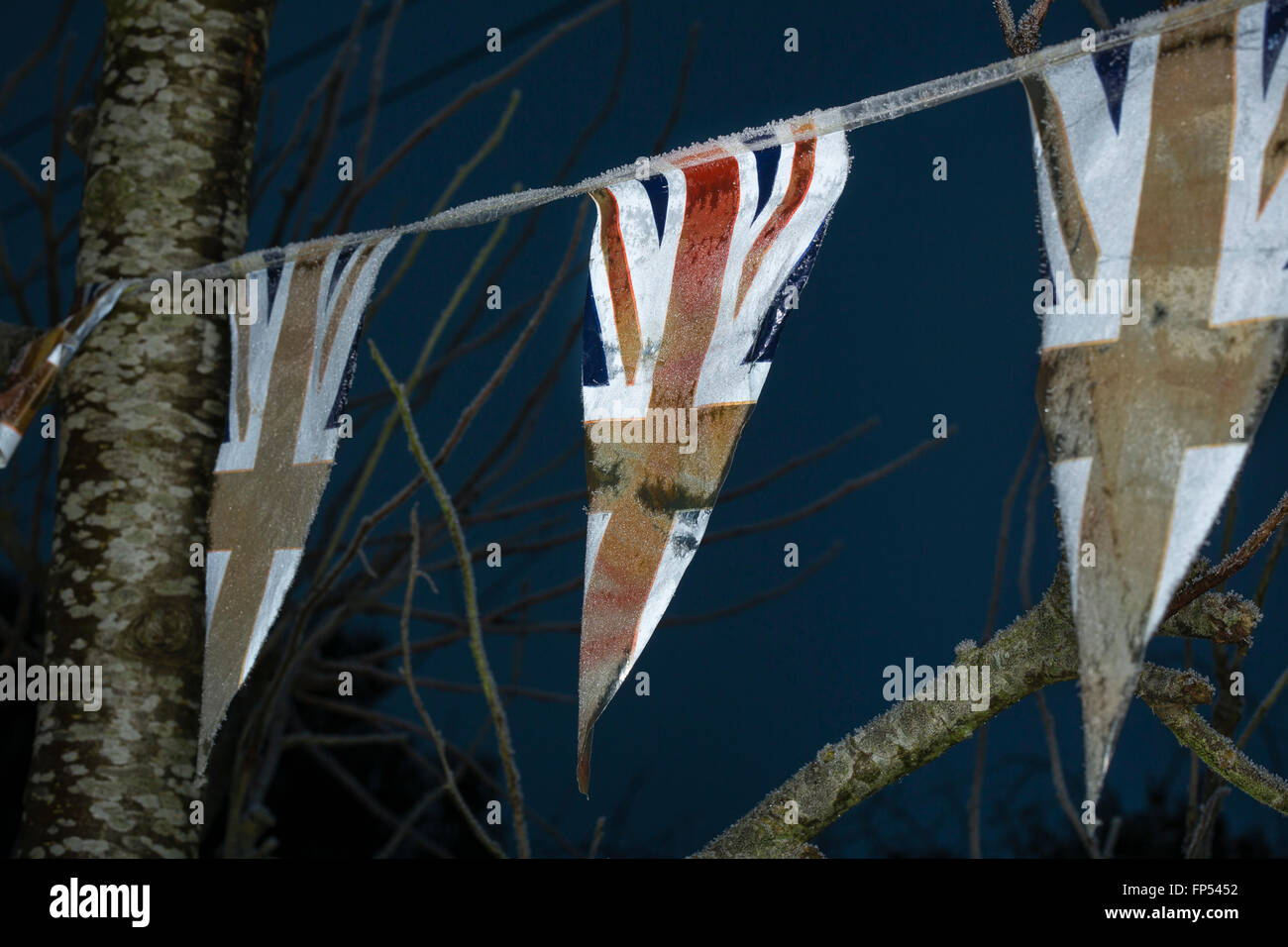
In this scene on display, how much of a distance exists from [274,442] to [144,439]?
431 mm

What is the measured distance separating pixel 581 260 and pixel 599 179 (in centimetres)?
113

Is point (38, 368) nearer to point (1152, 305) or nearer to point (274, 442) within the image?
point (274, 442)

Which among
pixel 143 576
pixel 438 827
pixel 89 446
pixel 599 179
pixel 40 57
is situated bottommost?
pixel 438 827

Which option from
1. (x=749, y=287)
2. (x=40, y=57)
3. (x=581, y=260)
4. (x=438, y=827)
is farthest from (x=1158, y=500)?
(x=438, y=827)

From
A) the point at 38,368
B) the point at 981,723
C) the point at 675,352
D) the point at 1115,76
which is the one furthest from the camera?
the point at 38,368

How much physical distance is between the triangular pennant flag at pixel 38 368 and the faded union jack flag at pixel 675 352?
130 cm

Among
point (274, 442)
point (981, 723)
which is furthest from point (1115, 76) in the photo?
point (274, 442)

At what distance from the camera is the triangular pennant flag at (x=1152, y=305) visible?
132cm

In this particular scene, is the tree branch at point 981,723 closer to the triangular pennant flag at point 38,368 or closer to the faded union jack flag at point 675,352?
the faded union jack flag at point 675,352

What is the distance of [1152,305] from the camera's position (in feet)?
4.65

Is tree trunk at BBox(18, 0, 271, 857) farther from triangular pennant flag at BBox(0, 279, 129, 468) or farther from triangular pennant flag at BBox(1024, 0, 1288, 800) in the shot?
triangular pennant flag at BBox(1024, 0, 1288, 800)
